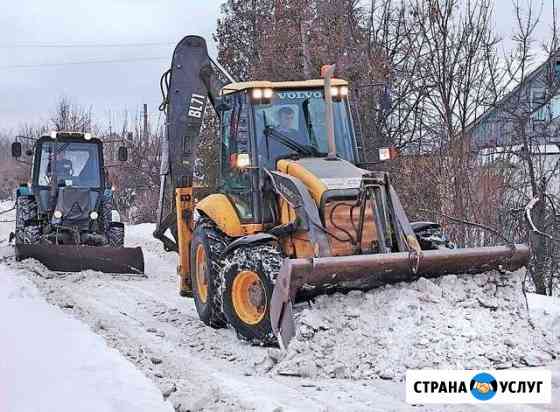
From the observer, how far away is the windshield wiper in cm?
735

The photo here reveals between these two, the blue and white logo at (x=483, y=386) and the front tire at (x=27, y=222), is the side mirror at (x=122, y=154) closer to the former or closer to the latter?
the front tire at (x=27, y=222)

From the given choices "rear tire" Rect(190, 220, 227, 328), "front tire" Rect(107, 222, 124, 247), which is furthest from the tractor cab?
"rear tire" Rect(190, 220, 227, 328)

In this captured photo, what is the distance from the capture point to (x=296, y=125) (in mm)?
7457

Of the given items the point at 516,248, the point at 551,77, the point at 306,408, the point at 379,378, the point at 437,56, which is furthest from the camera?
the point at 437,56

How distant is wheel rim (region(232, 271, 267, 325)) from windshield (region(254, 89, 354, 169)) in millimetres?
1280

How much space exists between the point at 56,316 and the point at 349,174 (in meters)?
3.45

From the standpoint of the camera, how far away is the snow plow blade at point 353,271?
5695 millimetres

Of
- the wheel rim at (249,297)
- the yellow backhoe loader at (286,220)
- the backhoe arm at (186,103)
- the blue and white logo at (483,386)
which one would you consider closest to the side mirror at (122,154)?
the backhoe arm at (186,103)

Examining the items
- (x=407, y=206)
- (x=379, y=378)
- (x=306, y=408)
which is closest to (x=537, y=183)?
(x=407, y=206)

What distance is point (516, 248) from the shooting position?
258 inches

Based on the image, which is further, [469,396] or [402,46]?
[402,46]

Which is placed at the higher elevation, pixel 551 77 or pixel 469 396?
pixel 551 77

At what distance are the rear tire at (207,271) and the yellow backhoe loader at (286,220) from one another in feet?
0.04

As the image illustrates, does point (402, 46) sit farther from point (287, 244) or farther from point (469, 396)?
point (469, 396)
